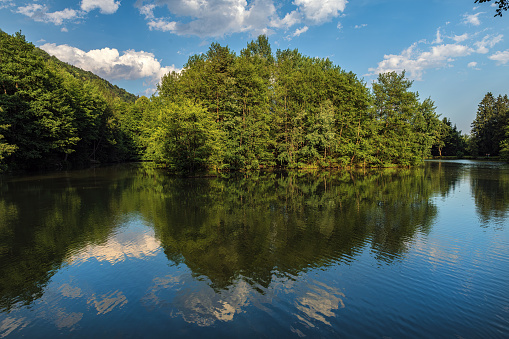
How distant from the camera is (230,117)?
41.5m

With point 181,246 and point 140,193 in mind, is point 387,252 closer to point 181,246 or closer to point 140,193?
point 181,246

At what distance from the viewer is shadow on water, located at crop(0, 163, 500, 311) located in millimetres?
8172

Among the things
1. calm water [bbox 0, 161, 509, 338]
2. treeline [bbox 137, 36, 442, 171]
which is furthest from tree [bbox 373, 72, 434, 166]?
calm water [bbox 0, 161, 509, 338]

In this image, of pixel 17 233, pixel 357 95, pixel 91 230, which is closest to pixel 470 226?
pixel 91 230

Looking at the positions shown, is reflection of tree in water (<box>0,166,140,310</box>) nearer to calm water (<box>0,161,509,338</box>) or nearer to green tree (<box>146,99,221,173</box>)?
calm water (<box>0,161,509,338</box>)

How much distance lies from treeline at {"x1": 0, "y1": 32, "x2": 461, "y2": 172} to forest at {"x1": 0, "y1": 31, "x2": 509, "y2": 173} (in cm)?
18

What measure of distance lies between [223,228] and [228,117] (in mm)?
32238

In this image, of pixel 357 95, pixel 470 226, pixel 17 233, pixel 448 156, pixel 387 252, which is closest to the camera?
pixel 387 252

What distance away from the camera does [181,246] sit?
32.7 feet

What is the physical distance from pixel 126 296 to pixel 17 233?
27.0 feet

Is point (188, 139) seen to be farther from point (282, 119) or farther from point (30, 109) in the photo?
point (30, 109)

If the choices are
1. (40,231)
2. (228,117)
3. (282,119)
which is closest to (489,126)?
(282,119)

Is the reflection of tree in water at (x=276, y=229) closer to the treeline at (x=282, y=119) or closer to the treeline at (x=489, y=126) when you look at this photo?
the treeline at (x=282, y=119)

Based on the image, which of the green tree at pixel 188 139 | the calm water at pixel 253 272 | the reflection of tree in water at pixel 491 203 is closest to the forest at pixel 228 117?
the green tree at pixel 188 139
